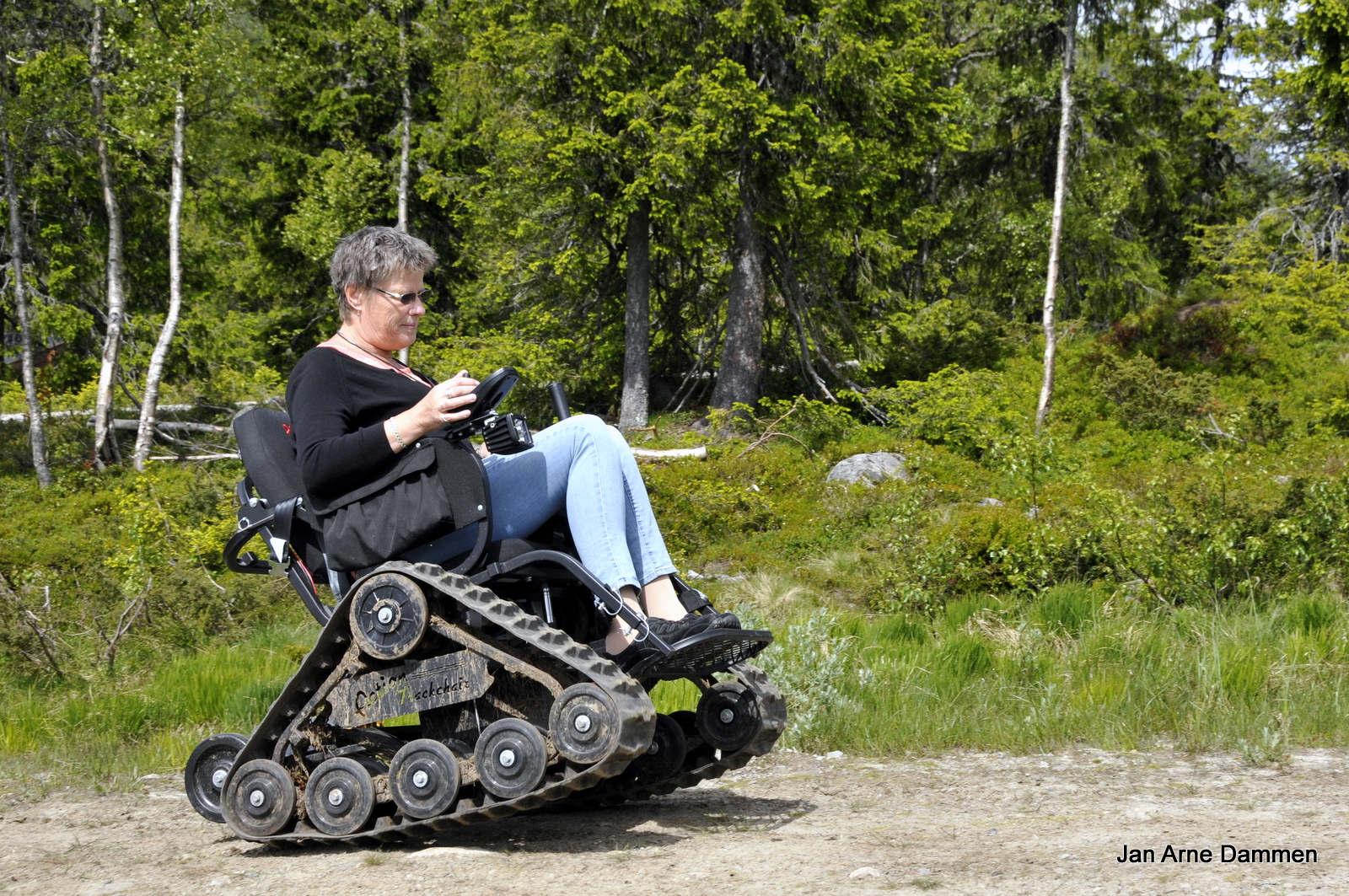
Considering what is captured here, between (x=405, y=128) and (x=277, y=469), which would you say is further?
(x=405, y=128)

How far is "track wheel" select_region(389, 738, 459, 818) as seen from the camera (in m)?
3.50

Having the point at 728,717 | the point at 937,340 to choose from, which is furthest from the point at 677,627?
the point at 937,340

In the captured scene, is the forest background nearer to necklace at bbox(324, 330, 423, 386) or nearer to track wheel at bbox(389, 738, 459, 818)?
necklace at bbox(324, 330, 423, 386)

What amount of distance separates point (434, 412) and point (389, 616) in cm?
64

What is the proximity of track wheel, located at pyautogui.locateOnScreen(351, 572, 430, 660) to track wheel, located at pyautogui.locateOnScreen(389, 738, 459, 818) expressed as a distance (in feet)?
0.97

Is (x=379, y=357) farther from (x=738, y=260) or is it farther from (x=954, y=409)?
(x=738, y=260)

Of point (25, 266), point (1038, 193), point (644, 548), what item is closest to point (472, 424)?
point (644, 548)

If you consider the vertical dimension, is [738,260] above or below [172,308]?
above

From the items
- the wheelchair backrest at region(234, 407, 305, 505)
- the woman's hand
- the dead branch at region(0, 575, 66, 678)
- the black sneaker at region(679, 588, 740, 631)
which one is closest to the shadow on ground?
the black sneaker at region(679, 588, 740, 631)

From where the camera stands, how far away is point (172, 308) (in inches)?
822

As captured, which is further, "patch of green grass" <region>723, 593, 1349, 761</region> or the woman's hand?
"patch of green grass" <region>723, 593, 1349, 761</region>

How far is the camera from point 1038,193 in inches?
984

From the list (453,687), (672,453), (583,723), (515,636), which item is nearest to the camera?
(583,723)

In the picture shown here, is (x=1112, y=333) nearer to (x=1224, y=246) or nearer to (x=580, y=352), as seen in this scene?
(x=1224, y=246)
